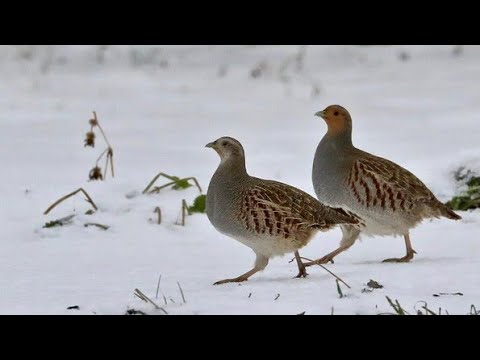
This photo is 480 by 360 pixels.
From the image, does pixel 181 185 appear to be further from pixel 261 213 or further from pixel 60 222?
pixel 261 213

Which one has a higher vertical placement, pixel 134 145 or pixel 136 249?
pixel 134 145

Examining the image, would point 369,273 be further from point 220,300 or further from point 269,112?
point 269,112

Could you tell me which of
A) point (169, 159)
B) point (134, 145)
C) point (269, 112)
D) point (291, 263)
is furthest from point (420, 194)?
point (269, 112)

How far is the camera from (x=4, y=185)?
750 cm

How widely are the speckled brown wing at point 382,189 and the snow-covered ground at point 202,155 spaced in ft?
0.94

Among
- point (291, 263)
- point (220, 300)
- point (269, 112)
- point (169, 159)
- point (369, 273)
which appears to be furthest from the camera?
point (269, 112)

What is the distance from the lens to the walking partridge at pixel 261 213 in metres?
5.09

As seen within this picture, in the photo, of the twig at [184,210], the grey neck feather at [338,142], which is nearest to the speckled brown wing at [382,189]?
the grey neck feather at [338,142]

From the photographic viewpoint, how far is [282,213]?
512 cm

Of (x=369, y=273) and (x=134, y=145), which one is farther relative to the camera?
(x=134, y=145)

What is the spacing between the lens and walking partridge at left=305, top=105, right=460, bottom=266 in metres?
5.86

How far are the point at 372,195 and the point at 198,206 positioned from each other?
1.31 m

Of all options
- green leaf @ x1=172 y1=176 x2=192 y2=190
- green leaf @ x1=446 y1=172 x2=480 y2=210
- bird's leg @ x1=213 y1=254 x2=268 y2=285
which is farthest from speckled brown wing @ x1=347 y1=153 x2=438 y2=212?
green leaf @ x1=172 y1=176 x2=192 y2=190

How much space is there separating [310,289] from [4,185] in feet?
11.2
